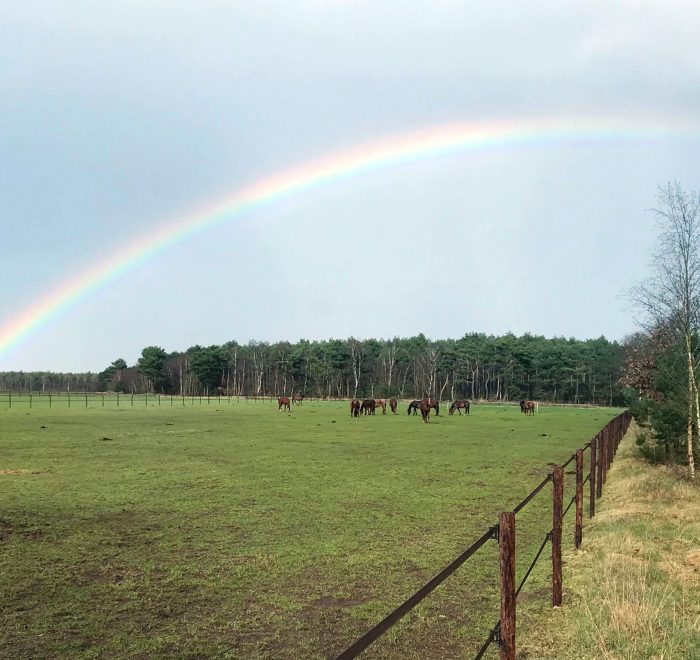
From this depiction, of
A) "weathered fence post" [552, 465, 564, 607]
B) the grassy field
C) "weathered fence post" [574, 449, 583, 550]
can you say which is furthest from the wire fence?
"weathered fence post" [552, 465, 564, 607]

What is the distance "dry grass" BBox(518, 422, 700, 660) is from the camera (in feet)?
15.6

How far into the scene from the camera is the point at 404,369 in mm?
117938

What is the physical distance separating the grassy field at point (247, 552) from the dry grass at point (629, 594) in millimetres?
517

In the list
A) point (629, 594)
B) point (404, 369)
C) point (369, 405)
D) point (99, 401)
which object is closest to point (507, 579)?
point (629, 594)

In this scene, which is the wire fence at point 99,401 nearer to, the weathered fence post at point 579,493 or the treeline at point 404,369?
the treeline at point 404,369

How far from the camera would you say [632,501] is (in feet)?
34.6

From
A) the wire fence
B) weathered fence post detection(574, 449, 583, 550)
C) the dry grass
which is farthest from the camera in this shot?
the wire fence

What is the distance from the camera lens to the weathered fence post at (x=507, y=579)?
11.9 ft

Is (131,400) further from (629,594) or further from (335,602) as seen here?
(629,594)

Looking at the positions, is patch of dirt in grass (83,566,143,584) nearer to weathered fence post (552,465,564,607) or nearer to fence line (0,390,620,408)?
weathered fence post (552,465,564,607)

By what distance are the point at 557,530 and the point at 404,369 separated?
11255 cm

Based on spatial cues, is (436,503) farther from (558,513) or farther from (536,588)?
(558,513)

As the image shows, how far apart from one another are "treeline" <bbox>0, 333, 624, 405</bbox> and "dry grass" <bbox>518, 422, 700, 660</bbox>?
9202 centimetres

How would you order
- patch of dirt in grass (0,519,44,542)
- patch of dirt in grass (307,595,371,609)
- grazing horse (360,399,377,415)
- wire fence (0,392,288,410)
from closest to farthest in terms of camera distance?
patch of dirt in grass (307,595,371,609), patch of dirt in grass (0,519,44,542), grazing horse (360,399,377,415), wire fence (0,392,288,410)
